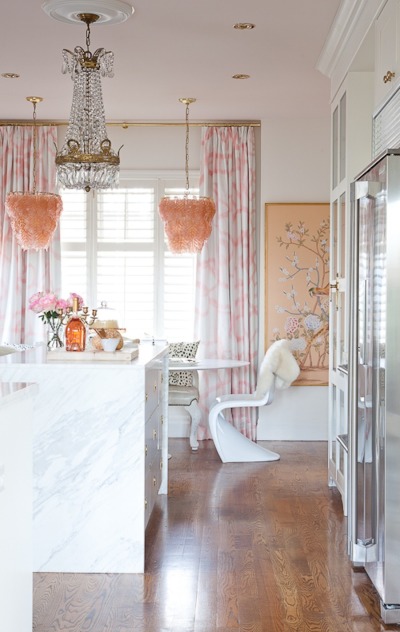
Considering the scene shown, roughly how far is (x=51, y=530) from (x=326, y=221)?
452 centimetres

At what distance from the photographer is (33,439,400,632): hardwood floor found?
3328 mm

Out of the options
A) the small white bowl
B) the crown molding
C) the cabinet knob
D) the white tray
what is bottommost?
the white tray

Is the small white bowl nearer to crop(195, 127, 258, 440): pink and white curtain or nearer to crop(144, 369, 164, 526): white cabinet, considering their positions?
crop(144, 369, 164, 526): white cabinet

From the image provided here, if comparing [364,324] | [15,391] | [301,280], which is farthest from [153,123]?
[15,391]

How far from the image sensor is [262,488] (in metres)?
5.71

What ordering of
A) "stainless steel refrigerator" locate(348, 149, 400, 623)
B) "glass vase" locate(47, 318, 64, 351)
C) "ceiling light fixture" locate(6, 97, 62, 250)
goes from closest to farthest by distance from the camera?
"stainless steel refrigerator" locate(348, 149, 400, 623)
"glass vase" locate(47, 318, 64, 351)
"ceiling light fixture" locate(6, 97, 62, 250)

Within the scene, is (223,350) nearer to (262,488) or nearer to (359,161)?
(262,488)

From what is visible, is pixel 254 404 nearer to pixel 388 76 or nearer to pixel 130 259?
pixel 130 259

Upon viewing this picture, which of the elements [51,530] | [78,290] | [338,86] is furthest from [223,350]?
[51,530]

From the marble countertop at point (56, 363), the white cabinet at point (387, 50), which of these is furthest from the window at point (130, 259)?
the white cabinet at point (387, 50)

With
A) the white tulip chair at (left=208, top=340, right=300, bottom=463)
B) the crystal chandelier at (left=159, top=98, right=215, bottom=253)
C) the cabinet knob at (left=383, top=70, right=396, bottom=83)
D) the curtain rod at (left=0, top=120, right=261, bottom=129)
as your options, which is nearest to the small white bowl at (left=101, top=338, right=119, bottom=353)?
the cabinet knob at (left=383, top=70, right=396, bottom=83)

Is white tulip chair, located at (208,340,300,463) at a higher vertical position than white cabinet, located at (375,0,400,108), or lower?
lower

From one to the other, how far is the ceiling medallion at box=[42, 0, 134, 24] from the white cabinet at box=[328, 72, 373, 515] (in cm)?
138

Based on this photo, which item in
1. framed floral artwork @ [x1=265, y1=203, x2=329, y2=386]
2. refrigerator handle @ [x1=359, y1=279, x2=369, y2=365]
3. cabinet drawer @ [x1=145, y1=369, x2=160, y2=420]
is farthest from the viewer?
framed floral artwork @ [x1=265, y1=203, x2=329, y2=386]
